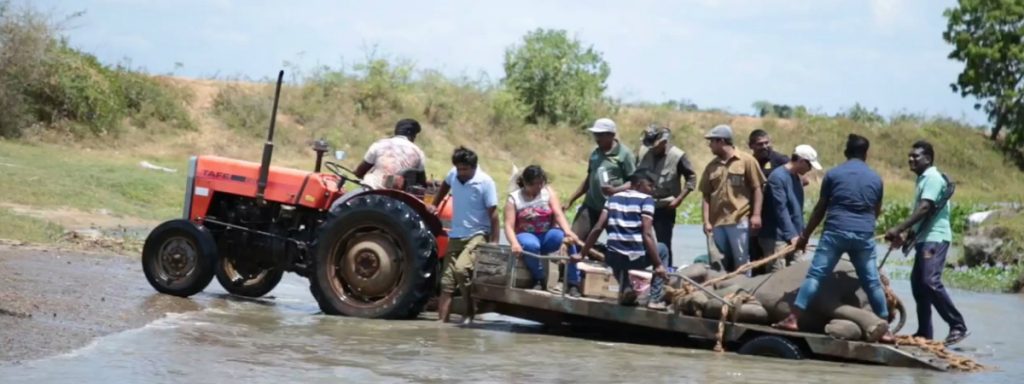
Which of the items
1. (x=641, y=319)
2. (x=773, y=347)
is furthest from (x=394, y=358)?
(x=773, y=347)

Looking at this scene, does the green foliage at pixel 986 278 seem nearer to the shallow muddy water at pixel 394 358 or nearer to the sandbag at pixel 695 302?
the shallow muddy water at pixel 394 358

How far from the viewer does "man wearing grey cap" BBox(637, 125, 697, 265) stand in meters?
12.1

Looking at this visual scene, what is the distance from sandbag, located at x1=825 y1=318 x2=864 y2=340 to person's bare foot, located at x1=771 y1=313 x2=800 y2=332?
0.33 m

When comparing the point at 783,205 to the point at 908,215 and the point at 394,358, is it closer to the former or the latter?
the point at 394,358

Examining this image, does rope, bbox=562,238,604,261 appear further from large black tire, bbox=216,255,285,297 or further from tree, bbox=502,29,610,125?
tree, bbox=502,29,610,125

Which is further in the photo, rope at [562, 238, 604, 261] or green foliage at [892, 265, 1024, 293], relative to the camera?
green foliage at [892, 265, 1024, 293]

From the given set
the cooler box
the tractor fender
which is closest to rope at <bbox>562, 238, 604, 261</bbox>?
the cooler box

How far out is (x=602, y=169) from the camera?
39.4 feet

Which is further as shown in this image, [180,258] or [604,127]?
[180,258]

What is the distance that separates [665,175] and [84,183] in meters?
12.3

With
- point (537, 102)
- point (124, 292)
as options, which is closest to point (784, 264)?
point (124, 292)

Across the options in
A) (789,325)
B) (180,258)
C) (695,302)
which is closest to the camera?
(789,325)

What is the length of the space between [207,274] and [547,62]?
3228 cm

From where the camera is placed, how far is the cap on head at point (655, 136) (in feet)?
39.5
